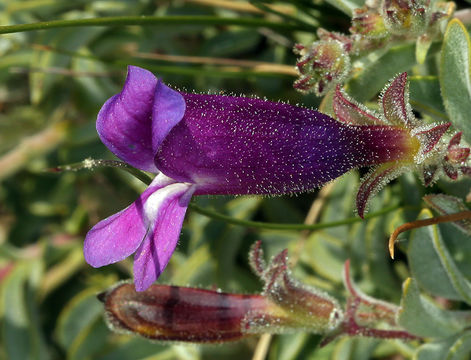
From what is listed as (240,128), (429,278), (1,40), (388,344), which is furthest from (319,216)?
(1,40)

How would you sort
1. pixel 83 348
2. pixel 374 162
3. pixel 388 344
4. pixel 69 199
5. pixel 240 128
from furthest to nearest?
1. pixel 69 199
2. pixel 83 348
3. pixel 388 344
4. pixel 374 162
5. pixel 240 128

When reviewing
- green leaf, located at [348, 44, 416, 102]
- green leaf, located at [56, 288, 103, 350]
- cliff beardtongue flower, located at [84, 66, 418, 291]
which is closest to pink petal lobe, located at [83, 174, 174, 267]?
cliff beardtongue flower, located at [84, 66, 418, 291]

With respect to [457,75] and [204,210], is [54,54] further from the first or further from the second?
[457,75]

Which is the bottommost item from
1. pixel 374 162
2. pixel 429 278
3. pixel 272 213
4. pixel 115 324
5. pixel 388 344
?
pixel 388 344

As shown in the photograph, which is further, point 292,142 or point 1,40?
point 1,40

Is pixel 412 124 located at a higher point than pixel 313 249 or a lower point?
higher

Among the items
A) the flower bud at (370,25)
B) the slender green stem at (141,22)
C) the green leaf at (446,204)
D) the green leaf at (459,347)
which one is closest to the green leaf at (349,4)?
the flower bud at (370,25)

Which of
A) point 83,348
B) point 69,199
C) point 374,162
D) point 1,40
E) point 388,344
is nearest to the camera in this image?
point 374,162

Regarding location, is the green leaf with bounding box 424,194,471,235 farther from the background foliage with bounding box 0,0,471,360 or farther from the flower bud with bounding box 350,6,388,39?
the flower bud with bounding box 350,6,388,39

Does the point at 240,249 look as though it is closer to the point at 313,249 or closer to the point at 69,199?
the point at 313,249
